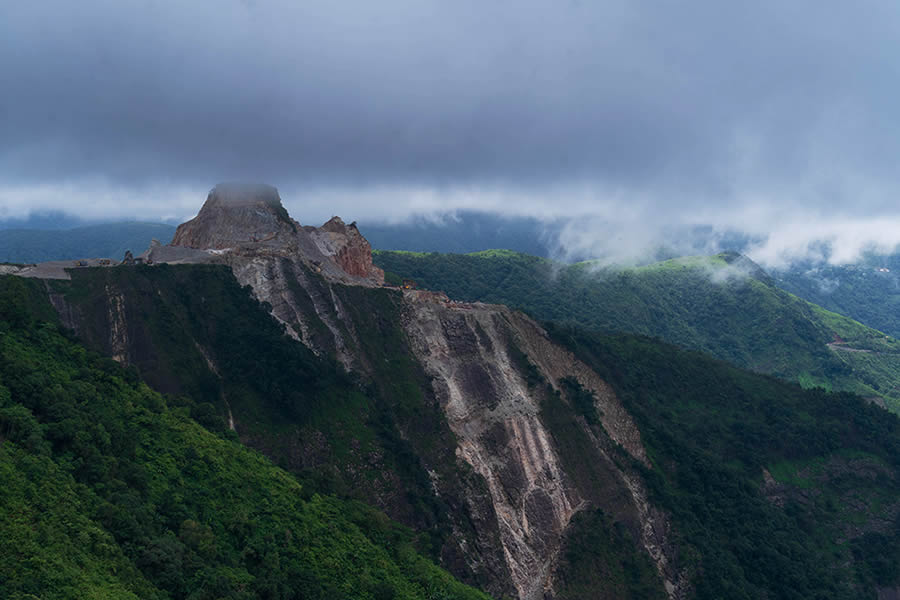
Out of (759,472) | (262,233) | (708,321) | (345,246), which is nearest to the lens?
(262,233)

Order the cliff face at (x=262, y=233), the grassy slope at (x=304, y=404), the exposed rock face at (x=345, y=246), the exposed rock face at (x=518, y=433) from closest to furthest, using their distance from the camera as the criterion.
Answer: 1. the grassy slope at (x=304, y=404)
2. the exposed rock face at (x=518, y=433)
3. the cliff face at (x=262, y=233)
4. the exposed rock face at (x=345, y=246)

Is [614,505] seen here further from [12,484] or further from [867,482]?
[12,484]

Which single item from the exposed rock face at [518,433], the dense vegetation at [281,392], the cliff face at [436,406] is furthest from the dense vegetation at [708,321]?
the dense vegetation at [281,392]

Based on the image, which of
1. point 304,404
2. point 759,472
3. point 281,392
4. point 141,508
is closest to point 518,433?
point 304,404

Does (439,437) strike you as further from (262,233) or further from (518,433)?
(262,233)

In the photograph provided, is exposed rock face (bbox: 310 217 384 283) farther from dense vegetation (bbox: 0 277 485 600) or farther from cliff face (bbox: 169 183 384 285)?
dense vegetation (bbox: 0 277 485 600)

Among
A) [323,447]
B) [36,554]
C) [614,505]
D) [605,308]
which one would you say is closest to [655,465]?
[614,505]

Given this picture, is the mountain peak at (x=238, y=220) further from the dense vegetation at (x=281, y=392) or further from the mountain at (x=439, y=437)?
the dense vegetation at (x=281, y=392)
